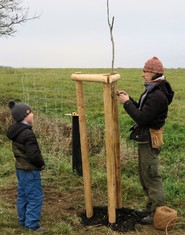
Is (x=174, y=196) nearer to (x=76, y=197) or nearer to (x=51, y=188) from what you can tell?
(x=76, y=197)

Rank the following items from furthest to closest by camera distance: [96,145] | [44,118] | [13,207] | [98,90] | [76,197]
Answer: [98,90]
[44,118]
[96,145]
[76,197]
[13,207]

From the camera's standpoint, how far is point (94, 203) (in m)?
6.28

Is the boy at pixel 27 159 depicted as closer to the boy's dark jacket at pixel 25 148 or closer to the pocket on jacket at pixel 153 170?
the boy's dark jacket at pixel 25 148

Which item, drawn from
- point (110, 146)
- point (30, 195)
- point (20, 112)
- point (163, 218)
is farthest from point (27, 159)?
point (163, 218)

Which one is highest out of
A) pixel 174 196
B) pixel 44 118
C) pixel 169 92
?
pixel 169 92

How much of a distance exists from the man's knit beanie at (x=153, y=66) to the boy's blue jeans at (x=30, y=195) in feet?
5.90

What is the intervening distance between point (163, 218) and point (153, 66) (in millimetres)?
1847

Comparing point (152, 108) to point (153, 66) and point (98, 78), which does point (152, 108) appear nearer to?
point (153, 66)

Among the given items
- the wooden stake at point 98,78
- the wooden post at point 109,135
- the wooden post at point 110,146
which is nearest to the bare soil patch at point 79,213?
the wooden post at point 109,135

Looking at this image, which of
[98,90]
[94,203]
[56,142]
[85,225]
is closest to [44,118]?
[56,142]

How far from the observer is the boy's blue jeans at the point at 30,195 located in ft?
16.5

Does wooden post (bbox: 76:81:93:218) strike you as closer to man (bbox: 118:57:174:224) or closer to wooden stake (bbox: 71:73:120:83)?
wooden stake (bbox: 71:73:120:83)

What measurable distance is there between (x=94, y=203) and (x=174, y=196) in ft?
3.97

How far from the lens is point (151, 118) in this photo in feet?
16.4
